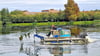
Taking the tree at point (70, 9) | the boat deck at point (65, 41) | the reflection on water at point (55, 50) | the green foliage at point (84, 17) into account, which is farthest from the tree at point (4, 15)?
the reflection on water at point (55, 50)

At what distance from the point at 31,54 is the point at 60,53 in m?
2.53

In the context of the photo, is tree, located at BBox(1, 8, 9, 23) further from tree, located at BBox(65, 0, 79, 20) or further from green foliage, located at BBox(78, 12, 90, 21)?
green foliage, located at BBox(78, 12, 90, 21)

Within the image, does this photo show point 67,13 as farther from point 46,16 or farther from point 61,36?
point 61,36

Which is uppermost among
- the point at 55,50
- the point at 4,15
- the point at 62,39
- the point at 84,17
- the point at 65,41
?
the point at 62,39

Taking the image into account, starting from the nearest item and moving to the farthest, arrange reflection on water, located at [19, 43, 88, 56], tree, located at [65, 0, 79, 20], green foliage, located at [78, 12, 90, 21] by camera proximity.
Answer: reflection on water, located at [19, 43, 88, 56]
tree, located at [65, 0, 79, 20]
green foliage, located at [78, 12, 90, 21]

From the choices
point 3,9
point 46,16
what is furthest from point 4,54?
point 3,9

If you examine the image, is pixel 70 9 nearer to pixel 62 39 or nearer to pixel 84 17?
pixel 84 17

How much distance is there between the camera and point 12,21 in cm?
11006

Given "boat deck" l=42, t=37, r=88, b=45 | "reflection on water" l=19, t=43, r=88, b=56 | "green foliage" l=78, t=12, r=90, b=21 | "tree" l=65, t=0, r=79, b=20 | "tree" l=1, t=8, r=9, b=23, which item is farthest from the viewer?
"tree" l=1, t=8, r=9, b=23

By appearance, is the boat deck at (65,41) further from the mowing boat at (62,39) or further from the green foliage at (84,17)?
the green foliage at (84,17)

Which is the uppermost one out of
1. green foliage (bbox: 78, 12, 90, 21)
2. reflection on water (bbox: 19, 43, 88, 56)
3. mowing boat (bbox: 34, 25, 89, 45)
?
mowing boat (bbox: 34, 25, 89, 45)

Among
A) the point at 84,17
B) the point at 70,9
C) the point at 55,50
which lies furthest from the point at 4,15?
the point at 55,50

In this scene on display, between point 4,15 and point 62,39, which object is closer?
point 62,39

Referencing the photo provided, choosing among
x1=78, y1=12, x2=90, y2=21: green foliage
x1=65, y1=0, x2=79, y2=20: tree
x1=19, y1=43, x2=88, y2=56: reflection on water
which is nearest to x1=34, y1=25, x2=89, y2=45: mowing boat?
x1=19, y1=43, x2=88, y2=56: reflection on water
